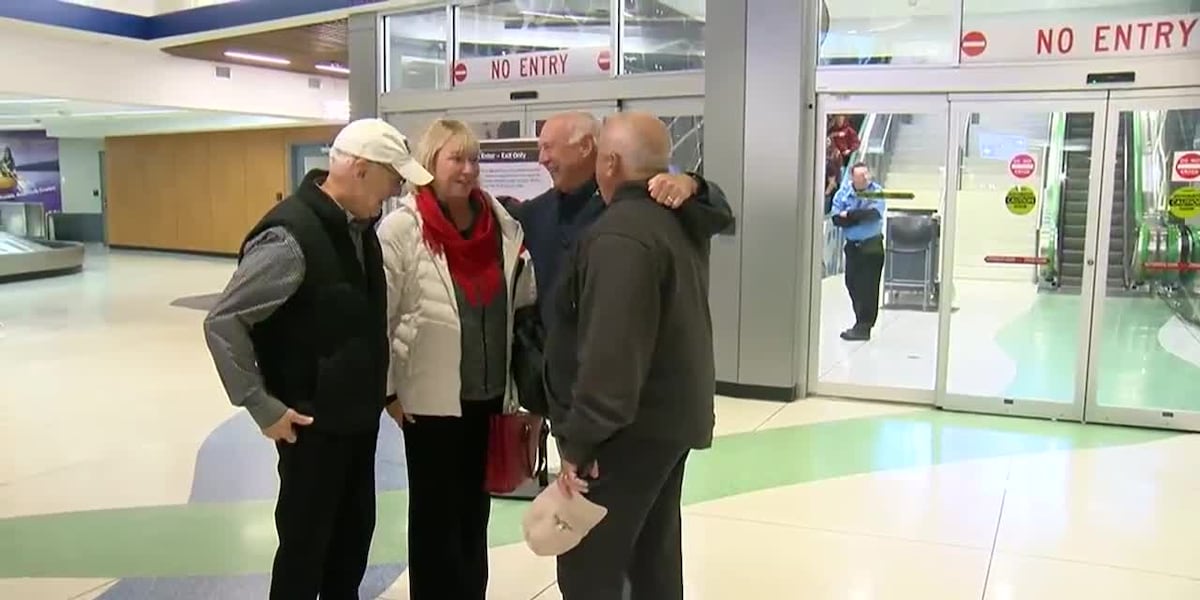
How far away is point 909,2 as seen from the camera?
650 cm

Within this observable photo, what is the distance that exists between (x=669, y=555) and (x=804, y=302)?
443 cm

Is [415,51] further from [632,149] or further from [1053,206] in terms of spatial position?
[632,149]

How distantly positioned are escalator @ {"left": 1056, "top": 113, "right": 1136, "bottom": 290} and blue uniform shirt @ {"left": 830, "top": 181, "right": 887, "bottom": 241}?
119cm

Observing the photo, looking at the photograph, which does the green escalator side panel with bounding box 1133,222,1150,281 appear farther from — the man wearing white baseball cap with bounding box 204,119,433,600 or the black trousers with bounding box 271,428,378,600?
the black trousers with bounding box 271,428,378,600

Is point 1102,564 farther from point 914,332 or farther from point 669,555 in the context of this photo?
point 914,332

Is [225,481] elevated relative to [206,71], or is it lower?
lower

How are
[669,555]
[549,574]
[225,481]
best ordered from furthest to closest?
[225,481], [549,574], [669,555]

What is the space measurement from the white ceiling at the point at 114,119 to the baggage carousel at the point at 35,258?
2147 mm

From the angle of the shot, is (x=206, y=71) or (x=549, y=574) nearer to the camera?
(x=549, y=574)

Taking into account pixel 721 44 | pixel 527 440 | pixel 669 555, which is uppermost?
pixel 721 44

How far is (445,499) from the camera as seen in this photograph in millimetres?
2699

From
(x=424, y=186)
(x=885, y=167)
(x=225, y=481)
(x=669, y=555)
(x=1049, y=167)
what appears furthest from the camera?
(x=885, y=167)

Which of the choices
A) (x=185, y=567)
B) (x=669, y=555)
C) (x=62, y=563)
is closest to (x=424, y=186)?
(x=669, y=555)

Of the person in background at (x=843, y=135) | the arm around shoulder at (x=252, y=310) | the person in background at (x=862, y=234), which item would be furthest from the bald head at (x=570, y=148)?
the person in background at (x=862, y=234)
